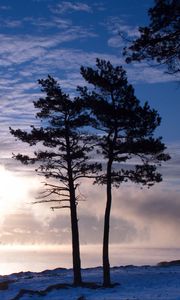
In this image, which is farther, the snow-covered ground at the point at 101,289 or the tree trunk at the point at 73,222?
the tree trunk at the point at 73,222

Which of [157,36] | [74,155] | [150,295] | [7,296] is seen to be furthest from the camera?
[74,155]

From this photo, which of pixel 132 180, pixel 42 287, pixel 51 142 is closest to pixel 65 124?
pixel 51 142

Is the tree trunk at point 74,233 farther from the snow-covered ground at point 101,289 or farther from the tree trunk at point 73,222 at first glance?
the snow-covered ground at point 101,289

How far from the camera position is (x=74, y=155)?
3019cm

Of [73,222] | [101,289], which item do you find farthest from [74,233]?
[101,289]

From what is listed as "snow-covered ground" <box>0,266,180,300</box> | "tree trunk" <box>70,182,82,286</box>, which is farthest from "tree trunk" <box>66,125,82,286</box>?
"snow-covered ground" <box>0,266,180,300</box>

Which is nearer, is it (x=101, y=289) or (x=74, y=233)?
(x=101, y=289)

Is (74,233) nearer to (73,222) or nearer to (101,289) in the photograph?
(73,222)

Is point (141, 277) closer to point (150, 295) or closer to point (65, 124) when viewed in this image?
point (150, 295)

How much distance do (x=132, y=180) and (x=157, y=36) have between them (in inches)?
467

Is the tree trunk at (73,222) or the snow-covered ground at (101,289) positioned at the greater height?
the tree trunk at (73,222)

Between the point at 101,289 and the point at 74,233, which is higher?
the point at 74,233

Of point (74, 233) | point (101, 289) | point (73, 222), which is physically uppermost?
point (73, 222)

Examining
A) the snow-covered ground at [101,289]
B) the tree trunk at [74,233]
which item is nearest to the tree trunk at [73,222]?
the tree trunk at [74,233]
